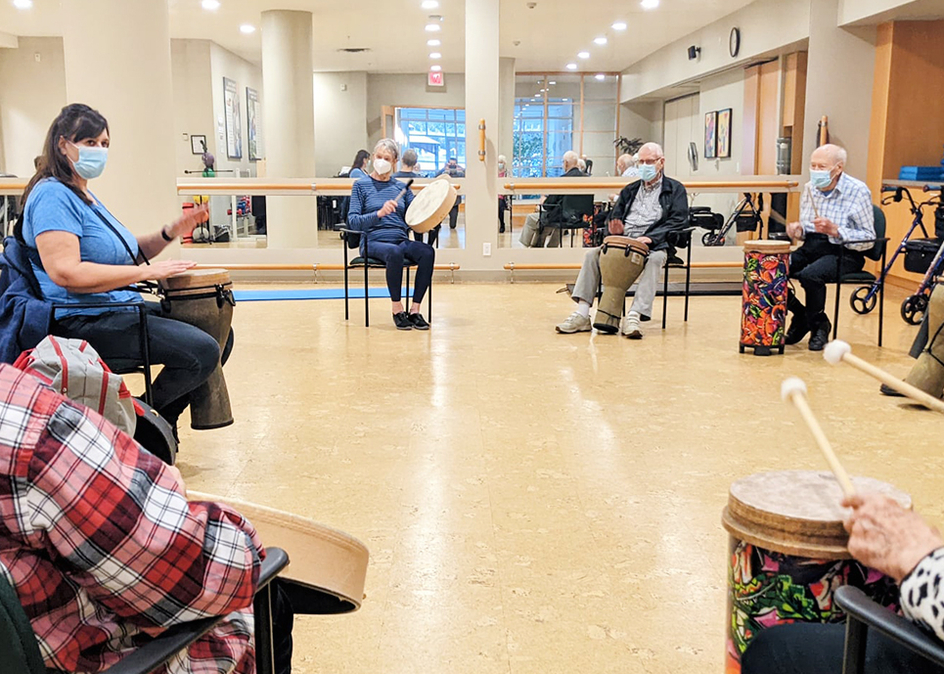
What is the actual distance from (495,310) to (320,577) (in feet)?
18.8

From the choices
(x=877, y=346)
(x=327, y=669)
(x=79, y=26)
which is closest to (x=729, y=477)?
(x=327, y=669)

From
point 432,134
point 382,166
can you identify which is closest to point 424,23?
point 382,166

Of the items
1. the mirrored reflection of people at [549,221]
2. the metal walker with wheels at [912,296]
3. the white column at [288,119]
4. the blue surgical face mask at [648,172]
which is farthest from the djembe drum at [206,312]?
the white column at [288,119]

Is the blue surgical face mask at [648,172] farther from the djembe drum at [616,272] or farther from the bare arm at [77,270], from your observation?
the bare arm at [77,270]

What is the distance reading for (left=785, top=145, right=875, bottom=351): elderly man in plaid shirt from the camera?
17.9ft

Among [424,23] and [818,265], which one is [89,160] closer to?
[818,265]

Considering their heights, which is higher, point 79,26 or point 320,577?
point 79,26

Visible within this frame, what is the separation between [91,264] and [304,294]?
4922 mm

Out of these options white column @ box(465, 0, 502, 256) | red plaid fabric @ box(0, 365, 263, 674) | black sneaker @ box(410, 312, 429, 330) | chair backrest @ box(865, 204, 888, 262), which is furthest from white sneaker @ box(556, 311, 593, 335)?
red plaid fabric @ box(0, 365, 263, 674)

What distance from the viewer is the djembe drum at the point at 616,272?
5945 mm

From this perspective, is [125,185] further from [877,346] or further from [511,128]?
[511,128]

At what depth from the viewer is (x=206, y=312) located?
3.43 metres

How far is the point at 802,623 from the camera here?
4.66 ft

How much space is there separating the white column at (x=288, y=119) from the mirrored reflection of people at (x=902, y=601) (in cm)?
970
